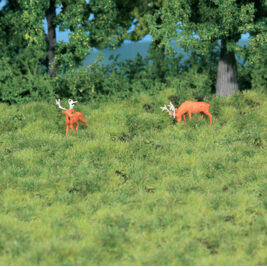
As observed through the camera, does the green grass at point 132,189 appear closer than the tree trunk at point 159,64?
Yes

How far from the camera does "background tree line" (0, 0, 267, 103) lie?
15.1m

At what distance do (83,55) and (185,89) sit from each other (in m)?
4.15

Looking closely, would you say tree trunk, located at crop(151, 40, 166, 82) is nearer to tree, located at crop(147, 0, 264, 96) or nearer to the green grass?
tree, located at crop(147, 0, 264, 96)

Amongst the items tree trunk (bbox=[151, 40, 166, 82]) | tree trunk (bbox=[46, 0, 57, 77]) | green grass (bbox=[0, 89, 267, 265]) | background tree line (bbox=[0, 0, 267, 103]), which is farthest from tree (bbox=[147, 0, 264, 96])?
tree trunk (bbox=[46, 0, 57, 77])

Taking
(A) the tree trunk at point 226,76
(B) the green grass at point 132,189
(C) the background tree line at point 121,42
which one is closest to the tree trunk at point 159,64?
(C) the background tree line at point 121,42

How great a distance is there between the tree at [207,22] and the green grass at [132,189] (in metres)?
2.82

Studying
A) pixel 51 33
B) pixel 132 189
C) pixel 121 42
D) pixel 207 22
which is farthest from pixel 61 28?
pixel 132 189

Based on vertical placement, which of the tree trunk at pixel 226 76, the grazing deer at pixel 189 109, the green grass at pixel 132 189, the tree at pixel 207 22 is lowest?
Answer: the green grass at pixel 132 189

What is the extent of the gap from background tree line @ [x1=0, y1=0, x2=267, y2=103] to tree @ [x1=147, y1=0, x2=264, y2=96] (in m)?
0.03

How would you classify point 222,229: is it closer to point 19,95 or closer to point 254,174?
point 254,174

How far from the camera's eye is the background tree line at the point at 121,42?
49.6 ft

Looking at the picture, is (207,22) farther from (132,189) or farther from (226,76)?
(132,189)

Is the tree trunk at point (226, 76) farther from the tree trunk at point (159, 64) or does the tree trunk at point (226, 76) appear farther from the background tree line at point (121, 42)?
the tree trunk at point (159, 64)

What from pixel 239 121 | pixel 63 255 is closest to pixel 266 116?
pixel 239 121
